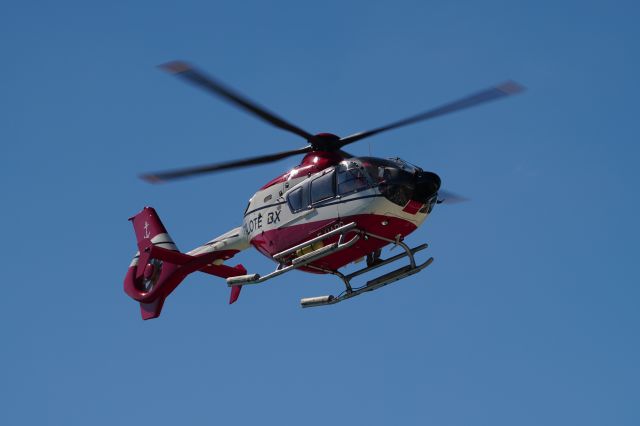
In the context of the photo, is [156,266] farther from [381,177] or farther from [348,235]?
[381,177]

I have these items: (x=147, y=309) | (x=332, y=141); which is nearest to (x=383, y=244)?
(x=332, y=141)

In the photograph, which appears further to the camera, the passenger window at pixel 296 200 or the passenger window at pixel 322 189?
the passenger window at pixel 296 200

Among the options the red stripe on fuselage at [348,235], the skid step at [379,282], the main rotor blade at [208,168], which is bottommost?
the skid step at [379,282]

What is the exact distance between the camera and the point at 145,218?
3559cm

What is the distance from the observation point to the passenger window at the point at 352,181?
27188 millimetres

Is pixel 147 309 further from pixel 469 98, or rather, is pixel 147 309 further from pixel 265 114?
pixel 469 98

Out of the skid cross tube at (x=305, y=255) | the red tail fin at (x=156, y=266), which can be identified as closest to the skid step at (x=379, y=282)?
the skid cross tube at (x=305, y=255)

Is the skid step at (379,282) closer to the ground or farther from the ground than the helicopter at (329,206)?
closer to the ground

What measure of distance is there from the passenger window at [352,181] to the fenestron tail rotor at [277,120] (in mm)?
1671

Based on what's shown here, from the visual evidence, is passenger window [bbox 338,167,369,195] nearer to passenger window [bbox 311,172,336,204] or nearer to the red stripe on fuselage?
passenger window [bbox 311,172,336,204]

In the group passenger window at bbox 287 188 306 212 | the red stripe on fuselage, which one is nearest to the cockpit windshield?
the red stripe on fuselage

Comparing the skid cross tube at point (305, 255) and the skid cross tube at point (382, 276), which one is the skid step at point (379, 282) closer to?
the skid cross tube at point (382, 276)

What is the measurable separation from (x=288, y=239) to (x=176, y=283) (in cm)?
584

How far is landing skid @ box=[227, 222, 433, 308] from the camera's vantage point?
89.1 ft
